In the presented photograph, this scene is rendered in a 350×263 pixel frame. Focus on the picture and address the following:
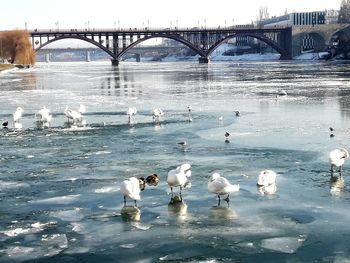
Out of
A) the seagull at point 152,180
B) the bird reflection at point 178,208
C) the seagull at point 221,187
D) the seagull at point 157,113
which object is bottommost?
the bird reflection at point 178,208

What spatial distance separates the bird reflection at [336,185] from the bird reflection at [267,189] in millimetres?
1359

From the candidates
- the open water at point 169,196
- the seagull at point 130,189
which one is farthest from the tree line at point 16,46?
the seagull at point 130,189

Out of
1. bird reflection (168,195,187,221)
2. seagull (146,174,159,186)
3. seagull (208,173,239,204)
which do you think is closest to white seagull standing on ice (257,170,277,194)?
seagull (208,173,239,204)

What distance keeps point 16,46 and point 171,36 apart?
48301mm

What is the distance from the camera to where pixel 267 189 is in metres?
13.5

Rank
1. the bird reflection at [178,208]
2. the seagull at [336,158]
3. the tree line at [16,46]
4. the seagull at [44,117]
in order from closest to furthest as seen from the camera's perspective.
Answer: the bird reflection at [178,208] < the seagull at [336,158] < the seagull at [44,117] < the tree line at [16,46]

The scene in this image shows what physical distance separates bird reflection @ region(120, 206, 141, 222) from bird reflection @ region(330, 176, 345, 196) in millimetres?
4631

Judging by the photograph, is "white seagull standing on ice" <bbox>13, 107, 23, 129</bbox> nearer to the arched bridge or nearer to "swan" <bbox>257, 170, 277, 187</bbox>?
"swan" <bbox>257, 170, 277, 187</bbox>

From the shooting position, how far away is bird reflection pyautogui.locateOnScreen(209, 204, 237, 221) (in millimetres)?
11463

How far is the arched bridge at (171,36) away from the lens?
146000 millimetres

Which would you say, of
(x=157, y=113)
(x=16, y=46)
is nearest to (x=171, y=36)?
(x=16, y=46)

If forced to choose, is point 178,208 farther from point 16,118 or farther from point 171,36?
point 171,36

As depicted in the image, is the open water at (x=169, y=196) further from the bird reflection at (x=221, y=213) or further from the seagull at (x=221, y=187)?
the seagull at (x=221, y=187)

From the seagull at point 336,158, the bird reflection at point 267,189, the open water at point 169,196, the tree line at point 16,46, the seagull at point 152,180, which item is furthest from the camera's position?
the tree line at point 16,46
